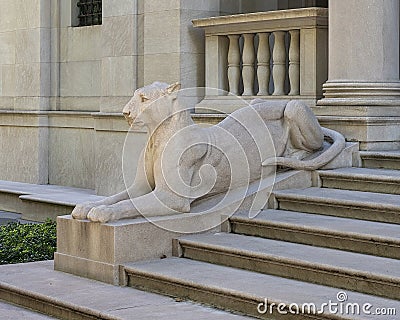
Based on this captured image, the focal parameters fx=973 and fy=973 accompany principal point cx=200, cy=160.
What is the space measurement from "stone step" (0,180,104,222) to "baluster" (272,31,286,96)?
3.29 meters

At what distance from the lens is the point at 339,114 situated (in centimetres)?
1106

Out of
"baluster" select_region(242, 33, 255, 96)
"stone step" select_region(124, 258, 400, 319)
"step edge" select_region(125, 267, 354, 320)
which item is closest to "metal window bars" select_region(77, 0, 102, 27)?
"baluster" select_region(242, 33, 255, 96)

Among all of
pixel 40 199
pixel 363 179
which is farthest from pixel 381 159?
pixel 40 199

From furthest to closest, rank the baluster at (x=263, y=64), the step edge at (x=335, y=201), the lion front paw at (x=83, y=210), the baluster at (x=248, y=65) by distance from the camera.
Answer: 1. the baluster at (x=248, y=65)
2. the baluster at (x=263, y=64)
3. the lion front paw at (x=83, y=210)
4. the step edge at (x=335, y=201)

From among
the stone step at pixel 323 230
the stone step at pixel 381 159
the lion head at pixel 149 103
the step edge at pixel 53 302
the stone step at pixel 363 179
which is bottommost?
the step edge at pixel 53 302

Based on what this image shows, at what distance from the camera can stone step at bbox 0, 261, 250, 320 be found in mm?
7461

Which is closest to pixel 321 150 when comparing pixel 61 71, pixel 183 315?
pixel 183 315

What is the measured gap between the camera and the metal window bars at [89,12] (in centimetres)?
1672

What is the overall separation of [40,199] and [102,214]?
20.6 ft

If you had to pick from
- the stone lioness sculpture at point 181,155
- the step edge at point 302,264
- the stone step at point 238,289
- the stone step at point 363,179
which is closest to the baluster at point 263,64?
the stone lioness sculpture at point 181,155

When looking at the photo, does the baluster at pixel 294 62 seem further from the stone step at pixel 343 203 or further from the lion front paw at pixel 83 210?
the lion front paw at pixel 83 210

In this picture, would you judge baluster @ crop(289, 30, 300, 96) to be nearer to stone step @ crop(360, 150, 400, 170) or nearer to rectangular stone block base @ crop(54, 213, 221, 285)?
stone step @ crop(360, 150, 400, 170)

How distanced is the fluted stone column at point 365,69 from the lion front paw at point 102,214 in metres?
3.34

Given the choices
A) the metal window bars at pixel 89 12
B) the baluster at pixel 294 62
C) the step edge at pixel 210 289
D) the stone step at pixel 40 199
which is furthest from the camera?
the metal window bars at pixel 89 12
